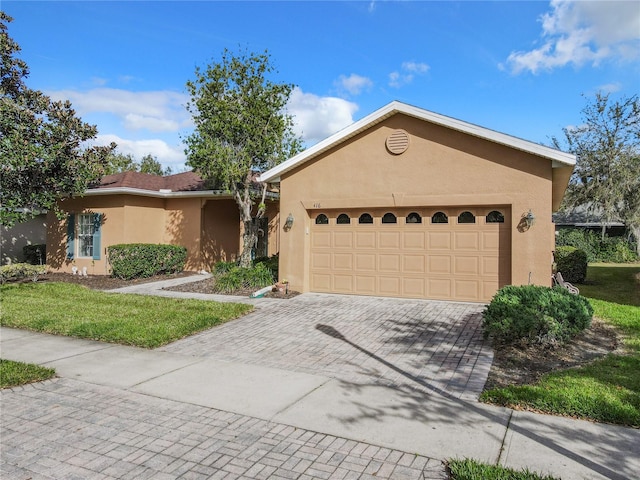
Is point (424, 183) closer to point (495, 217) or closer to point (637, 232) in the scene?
point (495, 217)

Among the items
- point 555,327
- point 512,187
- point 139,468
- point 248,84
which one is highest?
point 248,84

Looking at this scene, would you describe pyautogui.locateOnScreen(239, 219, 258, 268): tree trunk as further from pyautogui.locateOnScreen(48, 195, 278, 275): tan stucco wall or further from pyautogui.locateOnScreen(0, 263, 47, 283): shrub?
pyautogui.locateOnScreen(0, 263, 47, 283): shrub

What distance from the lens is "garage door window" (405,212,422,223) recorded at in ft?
35.9

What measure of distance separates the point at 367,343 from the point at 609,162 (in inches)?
914

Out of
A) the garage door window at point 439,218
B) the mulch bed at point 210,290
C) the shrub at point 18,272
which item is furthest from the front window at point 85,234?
the garage door window at point 439,218

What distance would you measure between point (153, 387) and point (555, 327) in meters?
5.73

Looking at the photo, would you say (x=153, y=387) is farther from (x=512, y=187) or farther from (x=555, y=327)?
Result: (x=512, y=187)

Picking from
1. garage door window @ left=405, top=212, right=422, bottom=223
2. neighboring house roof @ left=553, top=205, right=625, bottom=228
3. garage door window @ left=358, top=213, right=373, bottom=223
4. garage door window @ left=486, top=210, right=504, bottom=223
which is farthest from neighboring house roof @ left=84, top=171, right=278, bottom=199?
neighboring house roof @ left=553, top=205, right=625, bottom=228

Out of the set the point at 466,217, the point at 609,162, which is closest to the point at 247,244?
the point at 466,217

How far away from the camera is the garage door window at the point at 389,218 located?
36.8 feet

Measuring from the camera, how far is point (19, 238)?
1973 centimetres

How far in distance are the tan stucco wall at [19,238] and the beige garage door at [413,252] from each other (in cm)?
1562

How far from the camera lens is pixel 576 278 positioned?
15.1 metres

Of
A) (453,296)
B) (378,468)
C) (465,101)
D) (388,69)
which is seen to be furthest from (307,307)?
(465,101)
